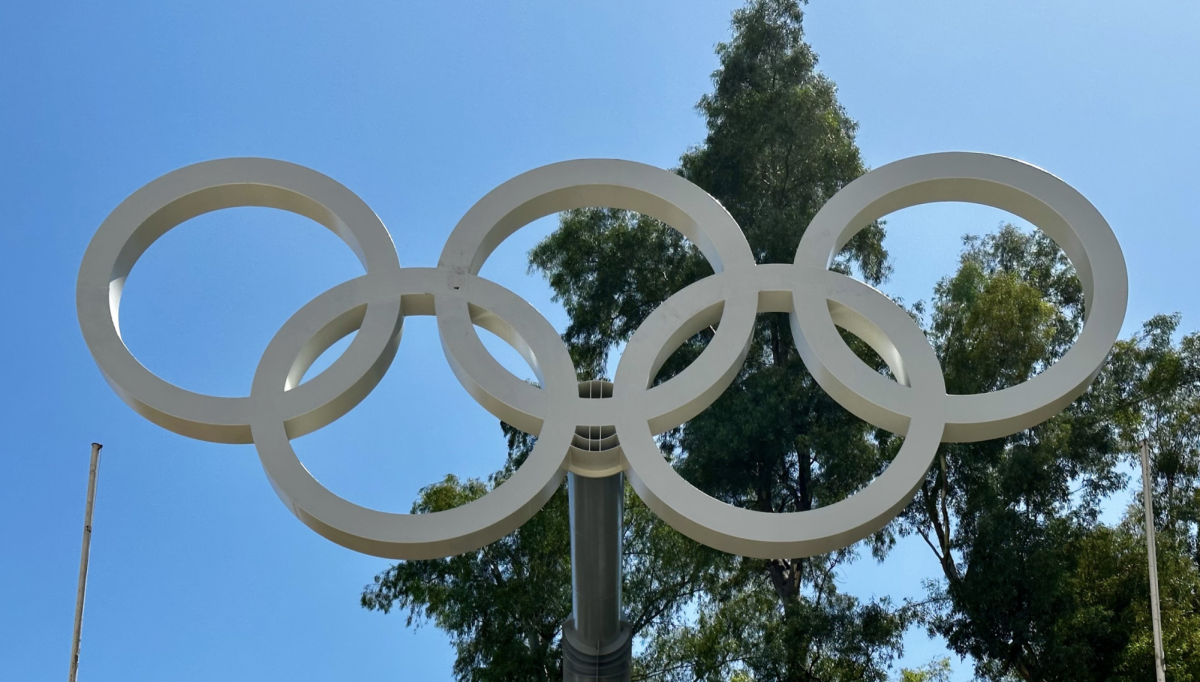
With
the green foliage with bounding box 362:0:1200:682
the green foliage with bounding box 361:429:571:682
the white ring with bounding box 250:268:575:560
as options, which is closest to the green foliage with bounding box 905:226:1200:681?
the green foliage with bounding box 362:0:1200:682

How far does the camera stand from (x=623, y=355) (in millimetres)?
9648

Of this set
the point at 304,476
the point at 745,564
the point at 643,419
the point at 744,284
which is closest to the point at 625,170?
the point at 744,284

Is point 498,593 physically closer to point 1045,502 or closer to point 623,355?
point 1045,502

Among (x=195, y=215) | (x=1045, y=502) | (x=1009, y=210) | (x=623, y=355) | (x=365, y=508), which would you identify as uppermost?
(x=1045, y=502)

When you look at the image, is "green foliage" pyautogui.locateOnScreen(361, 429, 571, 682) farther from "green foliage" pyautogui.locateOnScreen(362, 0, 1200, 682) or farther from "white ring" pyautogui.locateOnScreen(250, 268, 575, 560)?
"white ring" pyautogui.locateOnScreen(250, 268, 575, 560)

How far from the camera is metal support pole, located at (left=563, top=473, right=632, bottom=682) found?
990cm

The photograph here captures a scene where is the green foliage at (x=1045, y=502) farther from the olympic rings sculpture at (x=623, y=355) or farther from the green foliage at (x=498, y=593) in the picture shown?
the olympic rings sculpture at (x=623, y=355)

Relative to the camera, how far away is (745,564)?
2002cm

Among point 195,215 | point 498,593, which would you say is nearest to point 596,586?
point 195,215

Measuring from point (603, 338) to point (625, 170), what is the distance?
11188mm

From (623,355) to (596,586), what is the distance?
2.17 m

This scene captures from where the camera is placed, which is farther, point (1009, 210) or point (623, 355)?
point (1009, 210)

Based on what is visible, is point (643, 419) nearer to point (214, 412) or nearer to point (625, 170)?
point (625, 170)

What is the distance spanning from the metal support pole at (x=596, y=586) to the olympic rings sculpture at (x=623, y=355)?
48cm
